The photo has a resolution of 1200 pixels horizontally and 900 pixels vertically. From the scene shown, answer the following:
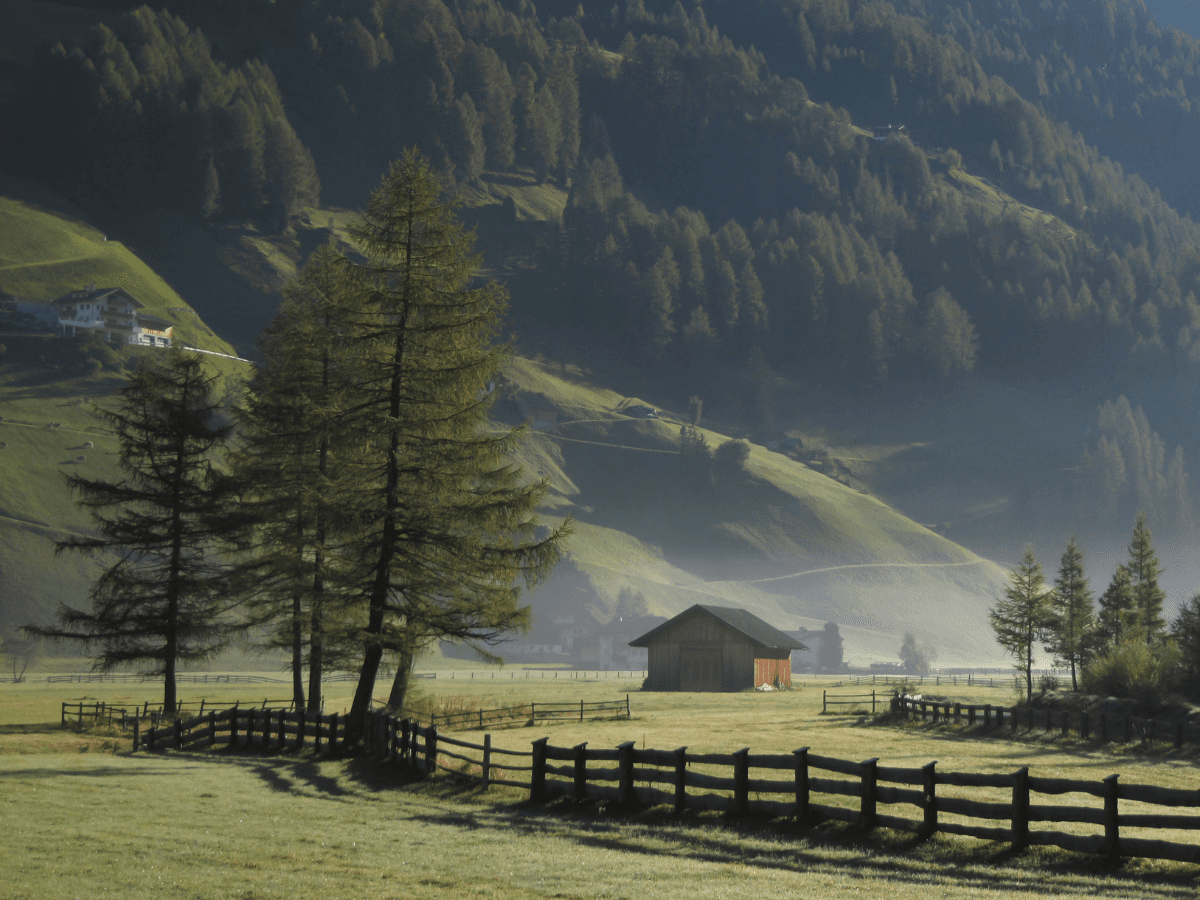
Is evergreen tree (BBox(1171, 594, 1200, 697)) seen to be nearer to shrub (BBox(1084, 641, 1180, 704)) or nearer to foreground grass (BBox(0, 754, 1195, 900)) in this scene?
shrub (BBox(1084, 641, 1180, 704))

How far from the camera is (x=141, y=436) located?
126 feet

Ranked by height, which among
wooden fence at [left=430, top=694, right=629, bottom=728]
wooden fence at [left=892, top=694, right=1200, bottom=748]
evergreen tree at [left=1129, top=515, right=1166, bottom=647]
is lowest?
wooden fence at [left=430, top=694, right=629, bottom=728]

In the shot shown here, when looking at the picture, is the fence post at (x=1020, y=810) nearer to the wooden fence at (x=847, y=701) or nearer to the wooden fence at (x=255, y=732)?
the wooden fence at (x=255, y=732)

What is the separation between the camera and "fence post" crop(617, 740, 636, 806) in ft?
53.9

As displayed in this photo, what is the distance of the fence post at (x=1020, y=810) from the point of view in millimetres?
12961

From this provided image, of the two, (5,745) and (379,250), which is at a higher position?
(379,250)

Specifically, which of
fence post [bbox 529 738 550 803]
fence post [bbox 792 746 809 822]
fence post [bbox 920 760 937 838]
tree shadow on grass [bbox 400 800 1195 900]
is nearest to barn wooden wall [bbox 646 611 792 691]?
fence post [bbox 529 738 550 803]

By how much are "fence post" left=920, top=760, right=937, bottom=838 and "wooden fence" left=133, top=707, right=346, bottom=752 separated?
15.0 meters

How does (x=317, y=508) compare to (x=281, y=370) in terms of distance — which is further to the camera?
(x=281, y=370)

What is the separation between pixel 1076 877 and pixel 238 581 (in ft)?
92.8

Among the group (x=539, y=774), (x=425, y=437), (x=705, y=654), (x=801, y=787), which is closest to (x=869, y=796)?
(x=801, y=787)

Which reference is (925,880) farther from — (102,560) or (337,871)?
(102,560)

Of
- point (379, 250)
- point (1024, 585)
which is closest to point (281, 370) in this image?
point (379, 250)

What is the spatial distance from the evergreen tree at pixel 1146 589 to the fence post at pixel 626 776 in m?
57.4
